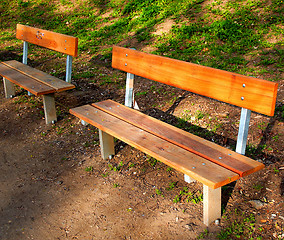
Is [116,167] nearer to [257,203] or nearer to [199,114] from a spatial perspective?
[199,114]

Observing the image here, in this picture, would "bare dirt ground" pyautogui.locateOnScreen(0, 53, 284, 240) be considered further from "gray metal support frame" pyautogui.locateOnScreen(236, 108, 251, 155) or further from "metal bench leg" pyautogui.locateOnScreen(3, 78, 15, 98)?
"metal bench leg" pyautogui.locateOnScreen(3, 78, 15, 98)

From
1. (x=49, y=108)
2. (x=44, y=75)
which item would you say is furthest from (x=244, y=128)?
(x=44, y=75)

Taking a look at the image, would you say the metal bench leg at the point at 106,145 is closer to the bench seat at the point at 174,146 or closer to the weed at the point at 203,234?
the bench seat at the point at 174,146

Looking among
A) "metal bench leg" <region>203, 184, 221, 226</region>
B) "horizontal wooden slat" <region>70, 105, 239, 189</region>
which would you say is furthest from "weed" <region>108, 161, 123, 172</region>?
"metal bench leg" <region>203, 184, 221, 226</region>

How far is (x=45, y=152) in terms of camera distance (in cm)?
432

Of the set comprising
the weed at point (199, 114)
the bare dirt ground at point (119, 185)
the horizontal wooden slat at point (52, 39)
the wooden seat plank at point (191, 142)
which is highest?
the horizontal wooden slat at point (52, 39)

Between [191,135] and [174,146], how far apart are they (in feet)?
0.88

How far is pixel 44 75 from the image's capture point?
5.25 metres

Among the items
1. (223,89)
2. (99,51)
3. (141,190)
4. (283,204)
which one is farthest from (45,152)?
(99,51)

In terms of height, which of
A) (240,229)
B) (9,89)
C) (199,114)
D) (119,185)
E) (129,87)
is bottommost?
(119,185)

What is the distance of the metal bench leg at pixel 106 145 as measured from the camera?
3916 millimetres

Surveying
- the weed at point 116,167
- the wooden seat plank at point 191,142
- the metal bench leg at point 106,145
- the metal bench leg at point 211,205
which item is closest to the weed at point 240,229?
the metal bench leg at point 211,205

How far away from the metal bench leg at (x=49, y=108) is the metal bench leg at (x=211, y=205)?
2.76m

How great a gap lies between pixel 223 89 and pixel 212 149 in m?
0.54
